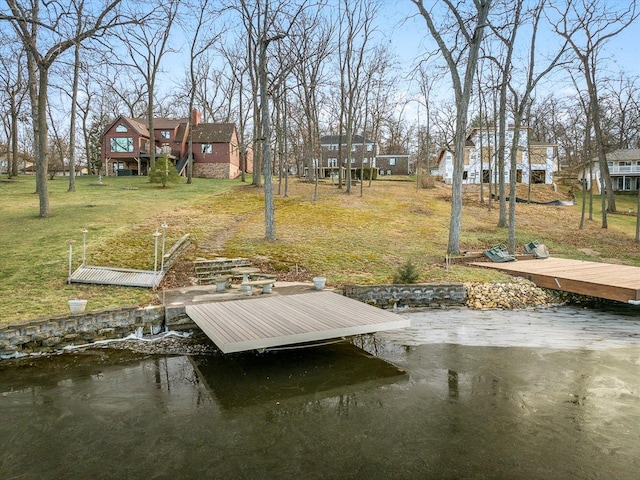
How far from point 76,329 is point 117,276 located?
2.48m

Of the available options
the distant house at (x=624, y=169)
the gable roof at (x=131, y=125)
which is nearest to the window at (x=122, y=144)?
the gable roof at (x=131, y=125)

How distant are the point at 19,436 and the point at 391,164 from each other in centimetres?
4876

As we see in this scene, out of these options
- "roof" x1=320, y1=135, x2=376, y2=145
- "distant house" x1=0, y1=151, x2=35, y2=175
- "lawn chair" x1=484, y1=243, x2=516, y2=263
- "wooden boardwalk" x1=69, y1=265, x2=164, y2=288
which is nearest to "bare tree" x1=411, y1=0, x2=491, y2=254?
"lawn chair" x1=484, y1=243, x2=516, y2=263

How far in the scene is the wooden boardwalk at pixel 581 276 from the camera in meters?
8.36

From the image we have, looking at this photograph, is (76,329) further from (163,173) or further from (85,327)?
(163,173)

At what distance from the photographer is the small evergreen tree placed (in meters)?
25.4

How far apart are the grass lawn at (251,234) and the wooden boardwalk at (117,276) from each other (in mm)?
167

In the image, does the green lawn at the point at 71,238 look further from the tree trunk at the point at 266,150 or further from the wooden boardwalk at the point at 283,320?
the tree trunk at the point at 266,150

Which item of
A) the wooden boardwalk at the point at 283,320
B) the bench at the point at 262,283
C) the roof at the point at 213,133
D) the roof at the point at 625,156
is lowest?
the wooden boardwalk at the point at 283,320

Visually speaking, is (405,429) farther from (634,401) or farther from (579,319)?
(579,319)

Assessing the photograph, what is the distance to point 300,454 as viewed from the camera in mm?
3795

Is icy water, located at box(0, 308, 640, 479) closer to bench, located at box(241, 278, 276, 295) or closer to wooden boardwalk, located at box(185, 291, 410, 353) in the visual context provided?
wooden boardwalk, located at box(185, 291, 410, 353)

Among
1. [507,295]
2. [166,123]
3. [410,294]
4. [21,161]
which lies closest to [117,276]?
[410,294]

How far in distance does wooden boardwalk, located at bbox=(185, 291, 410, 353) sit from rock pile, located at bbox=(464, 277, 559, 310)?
3404 millimetres
